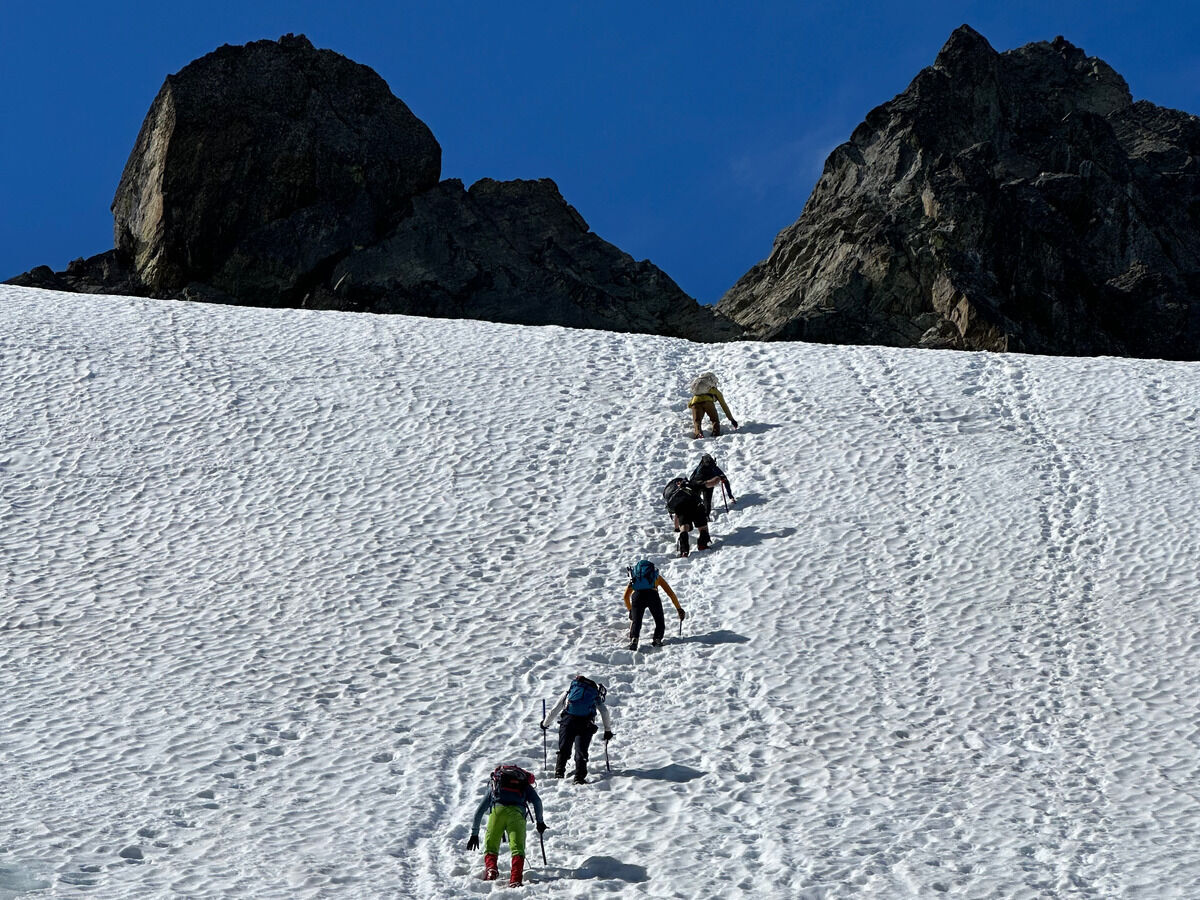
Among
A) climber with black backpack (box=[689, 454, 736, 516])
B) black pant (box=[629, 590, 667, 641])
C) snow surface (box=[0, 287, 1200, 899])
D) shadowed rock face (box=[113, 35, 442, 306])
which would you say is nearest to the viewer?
snow surface (box=[0, 287, 1200, 899])

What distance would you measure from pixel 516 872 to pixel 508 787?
79 centimetres

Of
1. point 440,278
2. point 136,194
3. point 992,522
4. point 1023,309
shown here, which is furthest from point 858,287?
point 992,522

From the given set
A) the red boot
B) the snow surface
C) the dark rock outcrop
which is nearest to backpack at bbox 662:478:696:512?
the snow surface

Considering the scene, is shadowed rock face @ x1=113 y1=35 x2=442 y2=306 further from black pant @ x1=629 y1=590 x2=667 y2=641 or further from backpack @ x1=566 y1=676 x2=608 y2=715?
backpack @ x1=566 y1=676 x2=608 y2=715

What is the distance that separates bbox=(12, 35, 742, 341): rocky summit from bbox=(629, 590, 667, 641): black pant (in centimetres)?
5045

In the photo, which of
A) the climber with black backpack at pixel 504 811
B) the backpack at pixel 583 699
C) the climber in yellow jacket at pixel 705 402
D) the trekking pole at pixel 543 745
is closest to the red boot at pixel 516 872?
the climber with black backpack at pixel 504 811

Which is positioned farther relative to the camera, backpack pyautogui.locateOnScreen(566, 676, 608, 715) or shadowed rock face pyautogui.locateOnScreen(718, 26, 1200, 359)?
shadowed rock face pyautogui.locateOnScreen(718, 26, 1200, 359)

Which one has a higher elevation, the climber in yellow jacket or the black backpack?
the climber in yellow jacket

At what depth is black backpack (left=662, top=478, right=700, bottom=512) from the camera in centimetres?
2159

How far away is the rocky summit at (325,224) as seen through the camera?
69438mm

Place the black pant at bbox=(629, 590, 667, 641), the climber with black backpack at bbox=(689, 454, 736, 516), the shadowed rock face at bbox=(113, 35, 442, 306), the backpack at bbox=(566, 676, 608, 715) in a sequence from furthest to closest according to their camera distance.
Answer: the shadowed rock face at bbox=(113, 35, 442, 306)
the climber with black backpack at bbox=(689, 454, 736, 516)
the black pant at bbox=(629, 590, 667, 641)
the backpack at bbox=(566, 676, 608, 715)

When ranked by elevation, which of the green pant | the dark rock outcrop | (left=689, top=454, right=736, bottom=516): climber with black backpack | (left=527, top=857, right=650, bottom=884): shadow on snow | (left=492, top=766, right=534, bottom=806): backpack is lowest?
(left=527, top=857, right=650, bottom=884): shadow on snow

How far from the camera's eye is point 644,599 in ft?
59.9

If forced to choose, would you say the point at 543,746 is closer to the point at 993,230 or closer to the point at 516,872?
the point at 516,872
